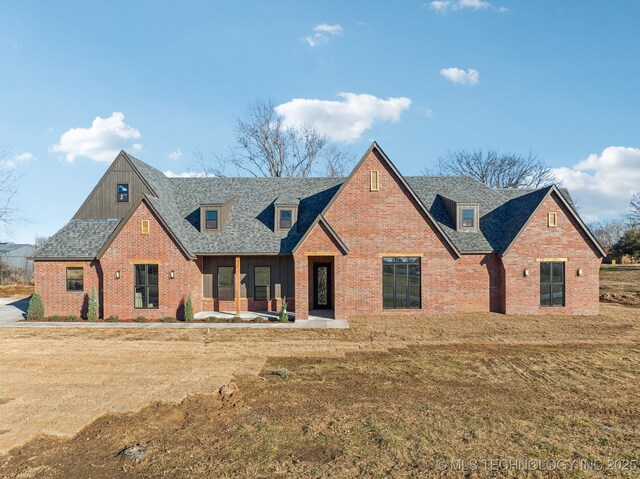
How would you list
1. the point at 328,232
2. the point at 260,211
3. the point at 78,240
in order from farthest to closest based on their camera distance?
1. the point at 260,211
2. the point at 78,240
3. the point at 328,232

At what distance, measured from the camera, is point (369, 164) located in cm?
2195

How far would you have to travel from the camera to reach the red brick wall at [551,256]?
875 inches

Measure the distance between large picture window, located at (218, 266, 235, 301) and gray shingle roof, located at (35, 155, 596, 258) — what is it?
142cm

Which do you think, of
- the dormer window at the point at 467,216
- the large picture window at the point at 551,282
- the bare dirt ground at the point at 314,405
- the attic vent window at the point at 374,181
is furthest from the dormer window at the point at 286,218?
the large picture window at the point at 551,282

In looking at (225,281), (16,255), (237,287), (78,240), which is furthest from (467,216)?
(16,255)

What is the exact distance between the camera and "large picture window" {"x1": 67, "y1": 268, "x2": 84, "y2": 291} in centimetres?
2217

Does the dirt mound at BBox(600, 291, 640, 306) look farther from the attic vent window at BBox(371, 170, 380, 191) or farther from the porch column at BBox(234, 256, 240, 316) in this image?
Result: the porch column at BBox(234, 256, 240, 316)

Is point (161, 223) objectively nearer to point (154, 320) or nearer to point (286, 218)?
point (154, 320)

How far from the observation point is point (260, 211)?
25.2 meters

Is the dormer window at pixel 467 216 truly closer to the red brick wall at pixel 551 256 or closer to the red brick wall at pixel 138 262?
the red brick wall at pixel 551 256

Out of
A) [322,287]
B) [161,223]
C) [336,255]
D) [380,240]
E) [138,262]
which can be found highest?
[161,223]

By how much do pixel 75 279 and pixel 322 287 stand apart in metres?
13.9

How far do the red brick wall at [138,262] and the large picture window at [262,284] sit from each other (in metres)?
3.75

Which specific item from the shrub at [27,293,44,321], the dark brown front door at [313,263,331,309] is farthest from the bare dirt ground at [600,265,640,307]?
the shrub at [27,293,44,321]
